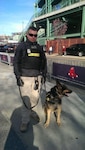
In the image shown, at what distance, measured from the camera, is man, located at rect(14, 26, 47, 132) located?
407 centimetres

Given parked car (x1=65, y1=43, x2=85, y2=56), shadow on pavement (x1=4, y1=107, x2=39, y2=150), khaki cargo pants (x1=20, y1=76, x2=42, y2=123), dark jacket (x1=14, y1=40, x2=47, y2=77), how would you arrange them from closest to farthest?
shadow on pavement (x1=4, y1=107, x2=39, y2=150)
dark jacket (x1=14, y1=40, x2=47, y2=77)
khaki cargo pants (x1=20, y1=76, x2=42, y2=123)
parked car (x1=65, y1=43, x2=85, y2=56)

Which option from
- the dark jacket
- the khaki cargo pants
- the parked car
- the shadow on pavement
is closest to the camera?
the shadow on pavement

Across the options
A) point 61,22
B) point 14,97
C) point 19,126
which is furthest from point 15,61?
point 61,22

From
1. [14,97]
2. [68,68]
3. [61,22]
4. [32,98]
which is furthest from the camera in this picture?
[61,22]

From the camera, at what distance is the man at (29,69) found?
407 centimetres

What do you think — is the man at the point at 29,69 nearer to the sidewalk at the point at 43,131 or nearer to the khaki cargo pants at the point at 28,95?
the khaki cargo pants at the point at 28,95

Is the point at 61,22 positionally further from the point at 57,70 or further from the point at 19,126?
the point at 19,126

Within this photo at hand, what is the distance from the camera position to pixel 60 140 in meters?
3.90

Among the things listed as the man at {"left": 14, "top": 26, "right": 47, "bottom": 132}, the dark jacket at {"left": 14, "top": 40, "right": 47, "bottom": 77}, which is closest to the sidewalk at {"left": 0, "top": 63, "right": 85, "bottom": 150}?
the man at {"left": 14, "top": 26, "right": 47, "bottom": 132}

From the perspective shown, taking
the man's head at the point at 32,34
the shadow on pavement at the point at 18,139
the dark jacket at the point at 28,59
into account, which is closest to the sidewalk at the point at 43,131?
the shadow on pavement at the point at 18,139

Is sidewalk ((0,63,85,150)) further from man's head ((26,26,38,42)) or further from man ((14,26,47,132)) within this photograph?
man's head ((26,26,38,42))

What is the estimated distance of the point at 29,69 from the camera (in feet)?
13.9

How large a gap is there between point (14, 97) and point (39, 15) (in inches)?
1386

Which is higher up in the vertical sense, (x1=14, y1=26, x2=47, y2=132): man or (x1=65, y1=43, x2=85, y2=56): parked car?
(x1=14, y1=26, x2=47, y2=132): man
